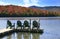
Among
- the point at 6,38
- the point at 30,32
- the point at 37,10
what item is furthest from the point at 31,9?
the point at 6,38

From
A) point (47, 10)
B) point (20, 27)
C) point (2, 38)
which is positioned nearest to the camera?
point (2, 38)

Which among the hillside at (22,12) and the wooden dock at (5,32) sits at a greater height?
the hillside at (22,12)

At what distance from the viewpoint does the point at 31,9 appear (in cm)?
1180

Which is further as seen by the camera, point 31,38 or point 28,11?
point 28,11

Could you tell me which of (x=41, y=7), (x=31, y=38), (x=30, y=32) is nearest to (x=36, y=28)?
(x=30, y=32)

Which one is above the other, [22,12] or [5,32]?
[22,12]

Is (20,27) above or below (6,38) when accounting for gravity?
below

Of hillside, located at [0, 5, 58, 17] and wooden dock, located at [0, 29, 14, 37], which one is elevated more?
hillside, located at [0, 5, 58, 17]

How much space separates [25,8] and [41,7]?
0.78 metres

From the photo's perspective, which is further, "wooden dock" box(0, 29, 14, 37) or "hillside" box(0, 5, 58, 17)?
"hillside" box(0, 5, 58, 17)

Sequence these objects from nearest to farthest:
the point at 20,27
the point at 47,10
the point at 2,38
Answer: the point at 2,38, the point at 47,10, the point at 20,27

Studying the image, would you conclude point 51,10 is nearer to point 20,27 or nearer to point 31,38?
point 31,38

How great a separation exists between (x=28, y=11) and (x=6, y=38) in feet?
5.49

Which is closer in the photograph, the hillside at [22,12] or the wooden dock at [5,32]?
the wooden dock at [5,32]
